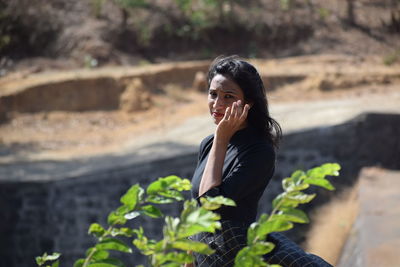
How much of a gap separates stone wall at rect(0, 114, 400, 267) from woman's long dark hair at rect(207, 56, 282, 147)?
202 inches

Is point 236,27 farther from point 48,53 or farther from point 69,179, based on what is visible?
point 69,179

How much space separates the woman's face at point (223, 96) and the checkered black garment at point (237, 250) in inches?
16.6

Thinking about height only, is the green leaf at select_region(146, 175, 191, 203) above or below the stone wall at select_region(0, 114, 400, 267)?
above

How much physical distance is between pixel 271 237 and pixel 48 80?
9.54 metres

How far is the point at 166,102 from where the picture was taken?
455 inches

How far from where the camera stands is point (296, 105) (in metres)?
10.2

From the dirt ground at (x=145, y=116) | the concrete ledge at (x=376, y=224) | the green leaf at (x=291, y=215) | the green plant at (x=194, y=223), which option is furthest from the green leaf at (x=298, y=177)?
the dirt ground at (x=145, y=116)

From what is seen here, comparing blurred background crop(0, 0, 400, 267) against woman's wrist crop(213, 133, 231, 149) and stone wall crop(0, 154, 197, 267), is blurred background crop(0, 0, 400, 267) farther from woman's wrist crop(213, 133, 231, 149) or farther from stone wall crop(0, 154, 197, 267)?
woman's wrist crop(213, 133, 231, 149)

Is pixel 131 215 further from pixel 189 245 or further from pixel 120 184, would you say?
pixel 120 184

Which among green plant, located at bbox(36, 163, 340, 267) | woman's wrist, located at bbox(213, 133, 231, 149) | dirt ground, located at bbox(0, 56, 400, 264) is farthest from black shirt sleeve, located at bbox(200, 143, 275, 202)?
dirt ground, located at bbox(0, 56, 400, 264)

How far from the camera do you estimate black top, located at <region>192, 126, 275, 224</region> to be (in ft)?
7.42

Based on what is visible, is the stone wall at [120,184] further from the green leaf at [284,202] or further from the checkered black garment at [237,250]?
the green leaf at [284,202]

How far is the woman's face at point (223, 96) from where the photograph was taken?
7.85 ft

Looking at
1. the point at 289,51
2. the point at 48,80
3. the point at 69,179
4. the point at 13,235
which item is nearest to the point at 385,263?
the point at 69,179
